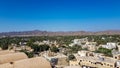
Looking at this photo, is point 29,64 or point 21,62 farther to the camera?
point 29,64

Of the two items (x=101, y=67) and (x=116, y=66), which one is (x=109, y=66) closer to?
(x=116, y=66)

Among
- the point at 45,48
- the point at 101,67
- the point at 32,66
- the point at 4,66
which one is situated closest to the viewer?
the point at 4,66

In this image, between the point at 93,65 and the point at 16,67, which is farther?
the point at 93,65

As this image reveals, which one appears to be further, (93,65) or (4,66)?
(93,65)

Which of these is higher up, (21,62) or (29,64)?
(21,62)

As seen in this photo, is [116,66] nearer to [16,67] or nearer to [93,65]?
[93,65]

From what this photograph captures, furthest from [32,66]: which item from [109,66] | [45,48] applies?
[45,48]

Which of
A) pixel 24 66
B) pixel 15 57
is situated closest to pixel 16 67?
pixel 24 66

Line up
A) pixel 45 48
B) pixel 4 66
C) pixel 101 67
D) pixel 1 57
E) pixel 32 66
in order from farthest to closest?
1. pixel 45 48
2. pixel 101 67
3. pixel 1 57
4. pixel 32 66
5. pixel 4 66

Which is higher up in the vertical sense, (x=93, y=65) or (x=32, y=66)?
(x=32, y=66)
